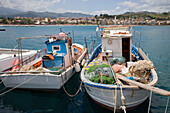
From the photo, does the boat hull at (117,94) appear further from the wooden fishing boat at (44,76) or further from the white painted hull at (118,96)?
the wooden fishing boat at (44,76)

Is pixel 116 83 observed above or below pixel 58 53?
below

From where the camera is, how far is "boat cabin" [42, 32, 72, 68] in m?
11.1

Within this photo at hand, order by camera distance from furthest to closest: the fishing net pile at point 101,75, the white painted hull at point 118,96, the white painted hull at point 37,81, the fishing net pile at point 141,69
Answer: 1. the white painted hull at point 37,81
2. the fishing net pile at point 141,69
3. the fishing net pile at point 101,75
4. the white painted hull at point 118,96

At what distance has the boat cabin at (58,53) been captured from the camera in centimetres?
1111

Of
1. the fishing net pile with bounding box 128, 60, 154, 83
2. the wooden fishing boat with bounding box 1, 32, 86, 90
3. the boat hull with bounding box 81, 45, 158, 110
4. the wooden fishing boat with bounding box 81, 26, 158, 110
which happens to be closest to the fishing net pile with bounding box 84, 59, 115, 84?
the wooden fishing boat with bounding box 81, 26, 158, 110

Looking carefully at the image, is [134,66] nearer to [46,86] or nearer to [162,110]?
[162,110]

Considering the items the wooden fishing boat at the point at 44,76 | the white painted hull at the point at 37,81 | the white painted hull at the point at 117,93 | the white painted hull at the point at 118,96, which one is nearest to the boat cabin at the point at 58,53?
the wooden fishing boat at the point at 44,76

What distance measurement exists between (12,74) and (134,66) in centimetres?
803

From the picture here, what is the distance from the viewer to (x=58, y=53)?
1169 centimetres

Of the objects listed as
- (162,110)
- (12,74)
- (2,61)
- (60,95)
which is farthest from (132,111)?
(2,61)

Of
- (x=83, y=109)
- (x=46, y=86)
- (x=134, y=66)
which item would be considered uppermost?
(x=134, y=66)

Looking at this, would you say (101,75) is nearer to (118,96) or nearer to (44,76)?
(118,96)

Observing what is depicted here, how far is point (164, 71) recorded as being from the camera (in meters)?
13.6

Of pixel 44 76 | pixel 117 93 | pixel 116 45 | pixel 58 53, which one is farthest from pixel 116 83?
pixel 58 53
